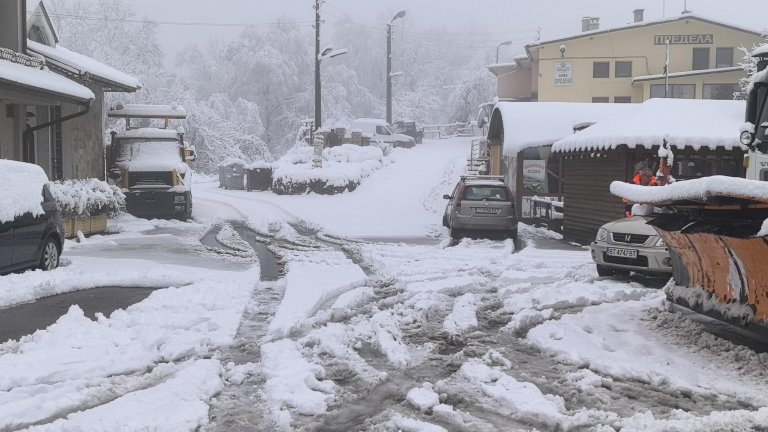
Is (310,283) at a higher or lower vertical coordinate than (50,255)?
lower

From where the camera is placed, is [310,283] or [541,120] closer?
[310,283]

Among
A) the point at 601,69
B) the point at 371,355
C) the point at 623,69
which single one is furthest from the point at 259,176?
the point at 371,355

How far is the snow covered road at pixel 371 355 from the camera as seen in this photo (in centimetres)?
482

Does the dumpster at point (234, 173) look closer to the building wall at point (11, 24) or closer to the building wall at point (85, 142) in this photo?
the building wall at point (85, 142)

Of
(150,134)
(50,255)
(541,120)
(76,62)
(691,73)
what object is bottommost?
(50,255)

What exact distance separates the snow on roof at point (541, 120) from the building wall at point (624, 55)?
642 inches

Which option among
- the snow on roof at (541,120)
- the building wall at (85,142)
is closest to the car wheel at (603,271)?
the snow on roof at (541,120)

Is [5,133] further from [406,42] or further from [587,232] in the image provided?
[406,42]

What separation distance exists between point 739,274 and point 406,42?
8812 centimetres

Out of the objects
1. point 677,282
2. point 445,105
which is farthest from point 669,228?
point 445,105

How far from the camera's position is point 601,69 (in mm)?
40438

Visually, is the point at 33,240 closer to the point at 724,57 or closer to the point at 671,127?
the point at 671,127

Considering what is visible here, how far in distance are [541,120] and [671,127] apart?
7.04m

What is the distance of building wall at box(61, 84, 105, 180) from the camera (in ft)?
66.0
